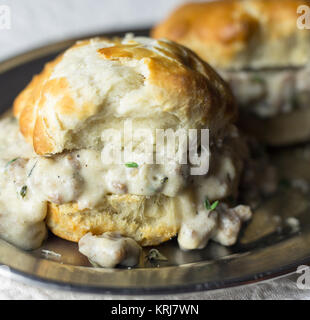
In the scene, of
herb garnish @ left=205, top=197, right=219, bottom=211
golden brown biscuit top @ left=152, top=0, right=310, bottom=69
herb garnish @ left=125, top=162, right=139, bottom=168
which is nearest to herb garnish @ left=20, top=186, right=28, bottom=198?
herb garnish @ left=125, top=162, right=139, bottom=168

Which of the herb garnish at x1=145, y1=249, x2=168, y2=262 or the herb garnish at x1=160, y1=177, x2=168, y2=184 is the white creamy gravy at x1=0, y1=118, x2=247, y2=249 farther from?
the herb garnish at x1=145, y1=249, x2=168, y2=262

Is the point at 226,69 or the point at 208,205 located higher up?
the point at 226,69

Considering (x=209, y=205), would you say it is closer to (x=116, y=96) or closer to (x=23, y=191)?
(x=116, y=96)

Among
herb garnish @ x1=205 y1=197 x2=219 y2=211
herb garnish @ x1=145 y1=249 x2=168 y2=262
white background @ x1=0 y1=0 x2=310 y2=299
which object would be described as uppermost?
white background @ x1=0 y1=0 x2=310 y2=299

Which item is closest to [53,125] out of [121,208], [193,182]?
[121,208]
